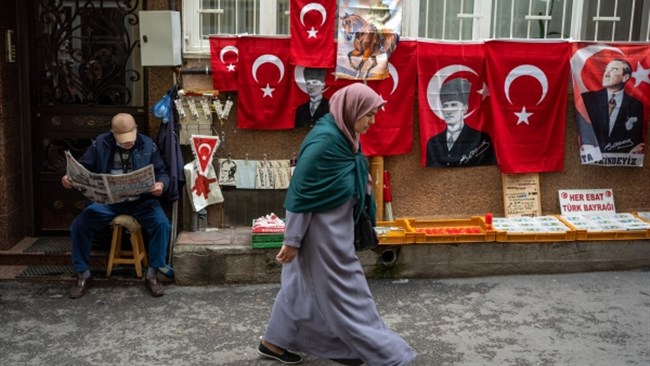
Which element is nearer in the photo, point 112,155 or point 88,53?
point 112,155

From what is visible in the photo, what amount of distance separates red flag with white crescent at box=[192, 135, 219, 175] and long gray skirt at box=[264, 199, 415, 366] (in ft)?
7.27

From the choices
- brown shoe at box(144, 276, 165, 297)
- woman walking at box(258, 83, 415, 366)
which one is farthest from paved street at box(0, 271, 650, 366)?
woman walking at box(258, 83, 415, 366)

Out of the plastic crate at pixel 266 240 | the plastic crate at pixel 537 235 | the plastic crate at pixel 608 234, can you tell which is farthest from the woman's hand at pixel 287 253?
the plastic crate at pixel 608 234

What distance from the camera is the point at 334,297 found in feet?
16.6

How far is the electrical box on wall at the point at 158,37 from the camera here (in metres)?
6.82

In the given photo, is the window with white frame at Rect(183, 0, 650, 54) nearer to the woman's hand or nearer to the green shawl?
the green shawl

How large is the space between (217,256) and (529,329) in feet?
8.69

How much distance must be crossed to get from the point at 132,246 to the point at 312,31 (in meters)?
2.45

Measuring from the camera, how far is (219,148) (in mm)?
7332

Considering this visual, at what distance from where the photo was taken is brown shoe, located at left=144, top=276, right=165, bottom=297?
264 inches

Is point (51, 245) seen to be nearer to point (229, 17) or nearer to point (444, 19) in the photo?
point (229, 17)

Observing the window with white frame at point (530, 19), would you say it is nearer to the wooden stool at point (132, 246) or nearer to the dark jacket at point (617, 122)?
the dark jacket at point (617, 122)

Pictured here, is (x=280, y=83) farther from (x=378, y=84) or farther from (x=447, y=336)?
(x=447, y=336)

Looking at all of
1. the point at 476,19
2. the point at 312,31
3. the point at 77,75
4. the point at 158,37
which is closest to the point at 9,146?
the point at 77,75
